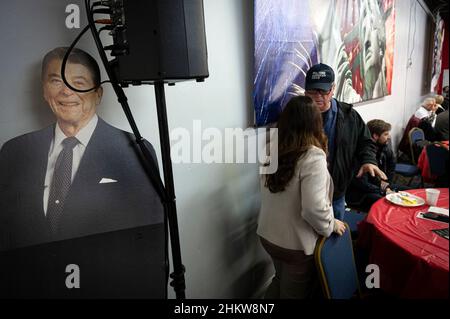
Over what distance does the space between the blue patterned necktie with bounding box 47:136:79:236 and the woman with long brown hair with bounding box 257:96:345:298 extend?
2.10 feet

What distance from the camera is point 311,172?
67 centimetres

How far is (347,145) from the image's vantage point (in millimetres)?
1020

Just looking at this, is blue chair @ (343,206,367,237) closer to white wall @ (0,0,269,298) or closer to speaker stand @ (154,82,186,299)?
white wall @ (0,0,269,298)

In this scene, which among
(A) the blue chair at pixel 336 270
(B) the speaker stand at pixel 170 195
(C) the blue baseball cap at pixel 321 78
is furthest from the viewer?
(C) the blue baseball cap at pixel 321 78

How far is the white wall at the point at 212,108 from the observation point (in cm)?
73

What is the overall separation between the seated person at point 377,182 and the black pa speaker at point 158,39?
0.46m

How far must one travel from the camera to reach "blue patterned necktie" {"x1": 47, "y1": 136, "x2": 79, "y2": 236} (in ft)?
2.72

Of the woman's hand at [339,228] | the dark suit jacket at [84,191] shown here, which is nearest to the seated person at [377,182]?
the woman's hand at [339,228]

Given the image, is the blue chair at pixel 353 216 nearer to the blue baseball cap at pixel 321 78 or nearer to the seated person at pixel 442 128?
the seated person at pixel 442 128

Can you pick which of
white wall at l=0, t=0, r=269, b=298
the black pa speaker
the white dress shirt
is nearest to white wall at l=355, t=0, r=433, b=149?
the black pa speaker

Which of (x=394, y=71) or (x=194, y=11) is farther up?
(x=194, y=11)
